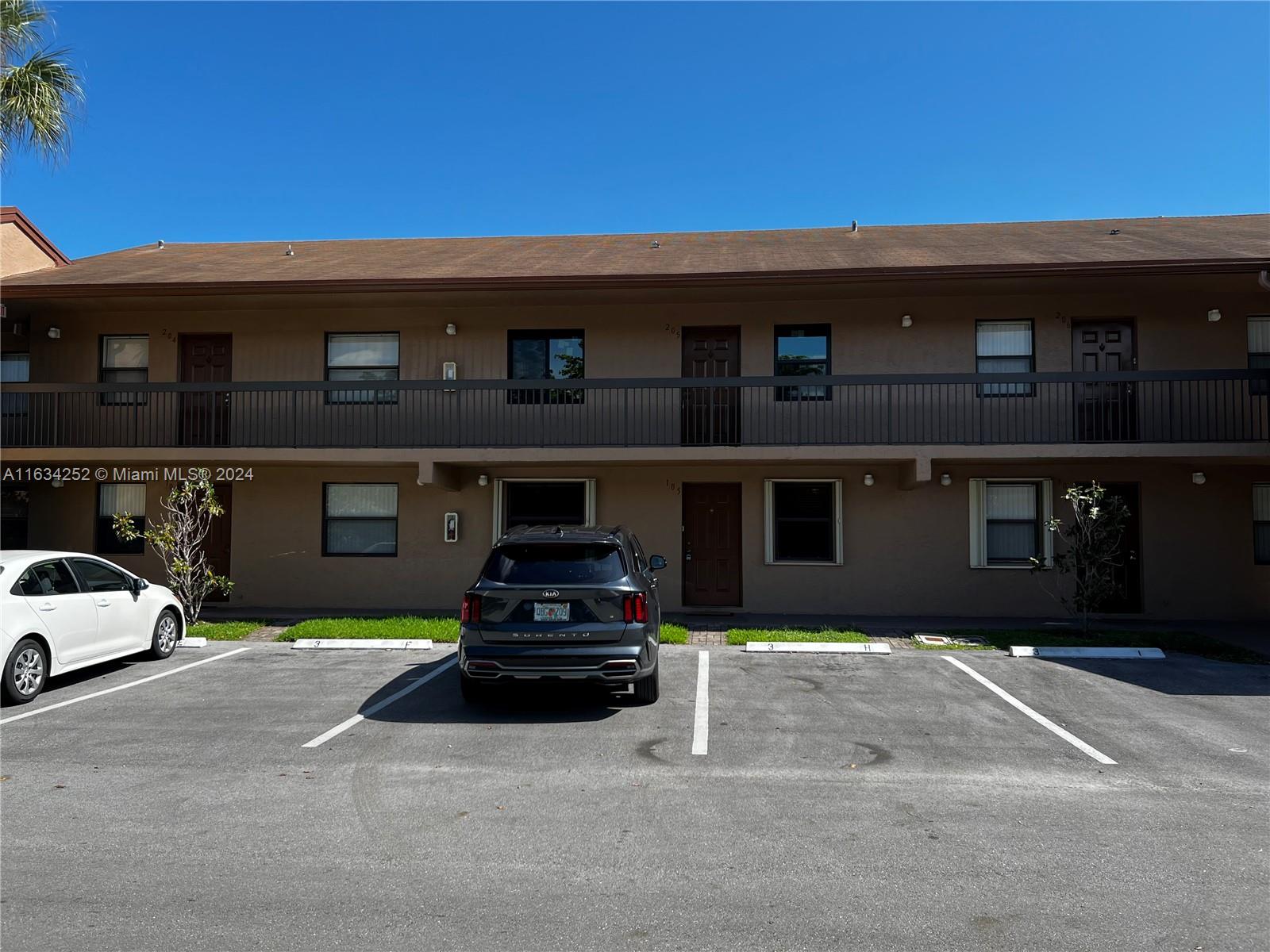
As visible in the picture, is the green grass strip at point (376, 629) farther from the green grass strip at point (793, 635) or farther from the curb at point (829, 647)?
the curb at point (829, 647)

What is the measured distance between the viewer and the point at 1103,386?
13.0m

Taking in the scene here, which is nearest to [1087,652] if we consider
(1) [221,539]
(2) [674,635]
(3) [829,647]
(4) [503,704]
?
(3) [829,647]

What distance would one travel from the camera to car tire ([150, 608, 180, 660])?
959cm

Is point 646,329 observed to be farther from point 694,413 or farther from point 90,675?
point 90,675

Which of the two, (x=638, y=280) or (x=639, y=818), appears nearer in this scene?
(x=639, y=818)

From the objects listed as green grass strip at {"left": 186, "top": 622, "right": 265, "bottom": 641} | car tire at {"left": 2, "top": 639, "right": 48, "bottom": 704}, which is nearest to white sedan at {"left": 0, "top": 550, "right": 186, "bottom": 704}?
car tire at {"left": 2, "top": 639, "right": 48, "bottom": 704}

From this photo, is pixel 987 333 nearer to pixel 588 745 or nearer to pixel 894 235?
pixel 894 235

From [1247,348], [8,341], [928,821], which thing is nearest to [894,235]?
[1247,348]

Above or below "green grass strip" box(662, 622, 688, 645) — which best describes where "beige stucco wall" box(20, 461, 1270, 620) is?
above

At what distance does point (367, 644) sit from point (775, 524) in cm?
680

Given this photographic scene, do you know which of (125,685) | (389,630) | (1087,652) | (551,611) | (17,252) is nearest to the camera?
(551,611)

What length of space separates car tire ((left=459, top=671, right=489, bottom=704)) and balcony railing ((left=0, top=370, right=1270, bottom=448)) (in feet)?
19.1

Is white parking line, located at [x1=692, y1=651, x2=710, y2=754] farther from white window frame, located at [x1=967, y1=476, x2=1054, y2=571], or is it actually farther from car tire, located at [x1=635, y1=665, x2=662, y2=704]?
white window frame, located at [x1=967, y1=476, x2=1054, y2=571]

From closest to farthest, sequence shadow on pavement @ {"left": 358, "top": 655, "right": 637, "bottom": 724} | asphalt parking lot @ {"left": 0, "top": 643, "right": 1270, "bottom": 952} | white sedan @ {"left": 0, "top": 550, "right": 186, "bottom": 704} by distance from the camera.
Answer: asphalt parking lot @ {"left": 0, "top": 643, "right": 1270, "bottom": 952}
shadow on pavement @ {"left": 358, "top": 655, "right": 637, "bottom": 724}
white sedan @ {"left": 0, "top": 550, "right": 186, "bottom": 704}
